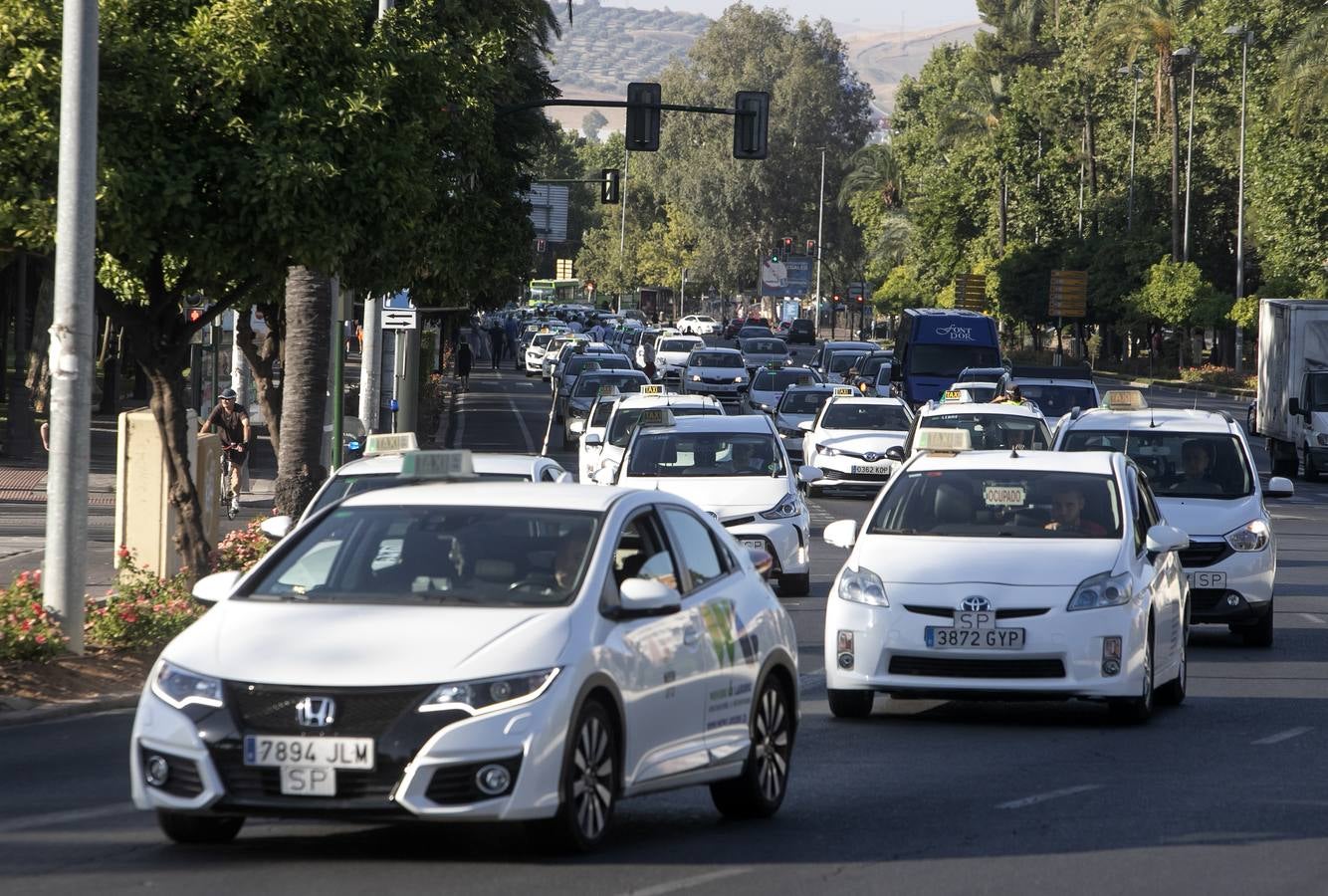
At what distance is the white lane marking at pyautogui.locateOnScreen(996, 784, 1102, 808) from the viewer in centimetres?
1002

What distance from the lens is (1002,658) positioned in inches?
485

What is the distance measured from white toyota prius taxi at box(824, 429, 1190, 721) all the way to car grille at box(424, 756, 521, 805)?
17.3 feet

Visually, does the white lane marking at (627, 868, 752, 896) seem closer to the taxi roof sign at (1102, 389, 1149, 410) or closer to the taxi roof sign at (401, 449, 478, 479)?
the taxi roof sign at (401, 449, 478, 479)

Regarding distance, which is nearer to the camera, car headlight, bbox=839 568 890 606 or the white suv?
car headlight, bbox=839 568 890 606

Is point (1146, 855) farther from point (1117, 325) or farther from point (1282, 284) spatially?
point (1117, 325)

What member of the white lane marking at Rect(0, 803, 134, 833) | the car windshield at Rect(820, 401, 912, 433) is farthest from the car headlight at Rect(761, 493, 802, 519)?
the car windshield at Rect(820, 401, 912, 433)

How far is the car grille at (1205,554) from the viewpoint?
679 inches

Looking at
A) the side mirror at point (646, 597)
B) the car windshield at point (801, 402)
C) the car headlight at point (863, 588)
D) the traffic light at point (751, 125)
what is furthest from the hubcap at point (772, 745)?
the car windshield at point (801, 402)

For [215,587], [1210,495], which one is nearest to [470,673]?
[215,587]

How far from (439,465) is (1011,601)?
13.2 feet

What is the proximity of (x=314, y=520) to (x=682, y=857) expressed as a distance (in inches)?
77.2

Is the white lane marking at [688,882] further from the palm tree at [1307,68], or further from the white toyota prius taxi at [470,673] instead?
the palm tree at [1307,68]

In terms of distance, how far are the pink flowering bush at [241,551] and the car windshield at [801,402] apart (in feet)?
83.1

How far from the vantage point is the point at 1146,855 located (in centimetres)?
883
